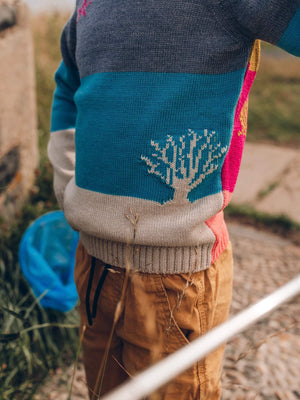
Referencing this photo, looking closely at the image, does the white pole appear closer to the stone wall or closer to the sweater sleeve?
the sweater sleeve

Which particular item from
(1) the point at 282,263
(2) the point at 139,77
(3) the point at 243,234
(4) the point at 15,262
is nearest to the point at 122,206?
(2) the point at 139,77

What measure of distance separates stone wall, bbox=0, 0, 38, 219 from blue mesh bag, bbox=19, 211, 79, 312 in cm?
38

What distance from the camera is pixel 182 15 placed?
3.62 ft

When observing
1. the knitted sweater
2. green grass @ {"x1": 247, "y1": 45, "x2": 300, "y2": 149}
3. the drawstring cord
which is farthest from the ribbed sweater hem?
green grass @ {"x1": 247, "y1": 45, "x2": 300, "y2": 149}

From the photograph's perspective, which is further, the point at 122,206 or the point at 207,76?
the point at 122,206

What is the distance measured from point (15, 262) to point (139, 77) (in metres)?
1.70

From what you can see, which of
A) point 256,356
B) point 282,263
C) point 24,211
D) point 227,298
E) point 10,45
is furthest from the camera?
point 282,263

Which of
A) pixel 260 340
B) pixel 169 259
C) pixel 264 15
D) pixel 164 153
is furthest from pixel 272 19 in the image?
pixel 260 340

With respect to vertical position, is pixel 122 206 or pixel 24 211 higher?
pixel 122 206

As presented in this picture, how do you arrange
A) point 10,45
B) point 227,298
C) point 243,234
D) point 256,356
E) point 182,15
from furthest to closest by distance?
point 243,234, point 10,45, point 256,356, point 227,298, point 182,15

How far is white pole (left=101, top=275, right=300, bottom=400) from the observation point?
529 millimetres

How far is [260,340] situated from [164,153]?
1.17 metres

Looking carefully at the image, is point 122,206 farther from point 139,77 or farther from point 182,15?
point 182,15

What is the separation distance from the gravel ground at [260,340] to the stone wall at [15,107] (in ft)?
4.22
